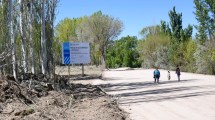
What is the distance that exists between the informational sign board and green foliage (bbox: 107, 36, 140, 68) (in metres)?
36.0

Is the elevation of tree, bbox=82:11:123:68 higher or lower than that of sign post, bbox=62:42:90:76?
higher

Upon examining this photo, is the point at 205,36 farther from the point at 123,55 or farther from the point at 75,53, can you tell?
the point at 123,55

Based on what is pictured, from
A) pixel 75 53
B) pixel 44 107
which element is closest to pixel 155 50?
pixel 75 53

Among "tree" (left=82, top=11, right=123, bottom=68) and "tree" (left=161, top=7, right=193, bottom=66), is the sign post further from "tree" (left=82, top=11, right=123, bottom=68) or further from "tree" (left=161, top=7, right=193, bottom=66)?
"tree" (left=82, top=11, right=123, bottom=68)

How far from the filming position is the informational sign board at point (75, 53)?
39281mm

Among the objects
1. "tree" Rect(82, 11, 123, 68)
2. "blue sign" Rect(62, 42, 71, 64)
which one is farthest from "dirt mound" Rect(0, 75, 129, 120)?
"tree" Rect(82, 11, 123, 68)

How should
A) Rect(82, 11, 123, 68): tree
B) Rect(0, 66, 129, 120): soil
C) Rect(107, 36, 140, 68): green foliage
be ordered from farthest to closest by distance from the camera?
Rect(107, 36, 140, 68): green foliage → Rect(82, 11, 123, 68): tree → Rect(0, 66, 129, 120): soil

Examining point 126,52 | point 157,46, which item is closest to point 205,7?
point 157,46

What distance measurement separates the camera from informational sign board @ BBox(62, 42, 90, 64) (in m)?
39.3

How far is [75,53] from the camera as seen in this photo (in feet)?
134

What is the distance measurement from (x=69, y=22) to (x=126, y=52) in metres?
14.3

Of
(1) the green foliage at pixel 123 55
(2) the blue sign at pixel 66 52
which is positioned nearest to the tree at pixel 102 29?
(1) the green foliage at pixel 123 55

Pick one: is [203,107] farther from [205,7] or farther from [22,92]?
[205,7]

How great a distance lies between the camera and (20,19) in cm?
2622
